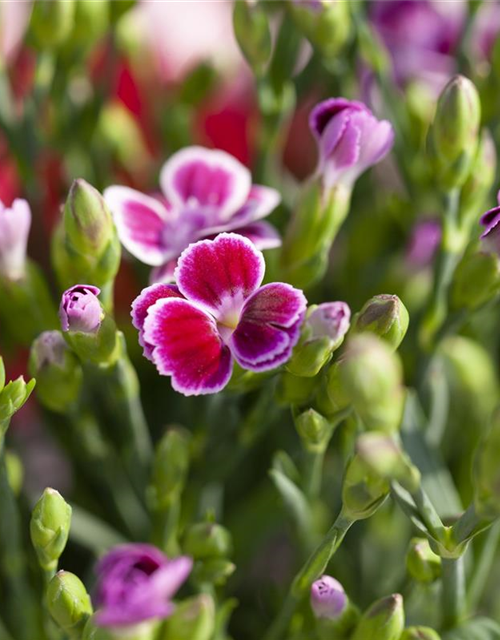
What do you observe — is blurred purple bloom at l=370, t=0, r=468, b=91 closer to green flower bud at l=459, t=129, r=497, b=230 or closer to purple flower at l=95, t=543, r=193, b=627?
green flower bud at l=459, t=129, r=497, b=230

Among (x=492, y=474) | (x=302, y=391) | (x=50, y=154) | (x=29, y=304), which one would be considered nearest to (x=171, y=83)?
(x=50, y=154)

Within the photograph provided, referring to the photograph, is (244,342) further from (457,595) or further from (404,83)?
(404,83)

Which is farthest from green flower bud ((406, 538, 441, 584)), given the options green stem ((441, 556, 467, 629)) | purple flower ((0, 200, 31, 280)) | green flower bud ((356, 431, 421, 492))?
purple flower ((0, 200, 31, 280))

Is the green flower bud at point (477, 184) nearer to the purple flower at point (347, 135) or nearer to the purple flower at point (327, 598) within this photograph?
the purple flower at point (347, 135)

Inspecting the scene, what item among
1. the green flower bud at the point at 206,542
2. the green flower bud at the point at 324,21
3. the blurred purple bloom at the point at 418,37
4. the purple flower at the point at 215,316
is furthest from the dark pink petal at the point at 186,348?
the blurred purple bloom at the point at 418,37

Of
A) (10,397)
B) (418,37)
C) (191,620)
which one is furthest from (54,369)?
(418,37)

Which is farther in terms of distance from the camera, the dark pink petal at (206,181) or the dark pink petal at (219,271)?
the dark pink petal at (206,181)
